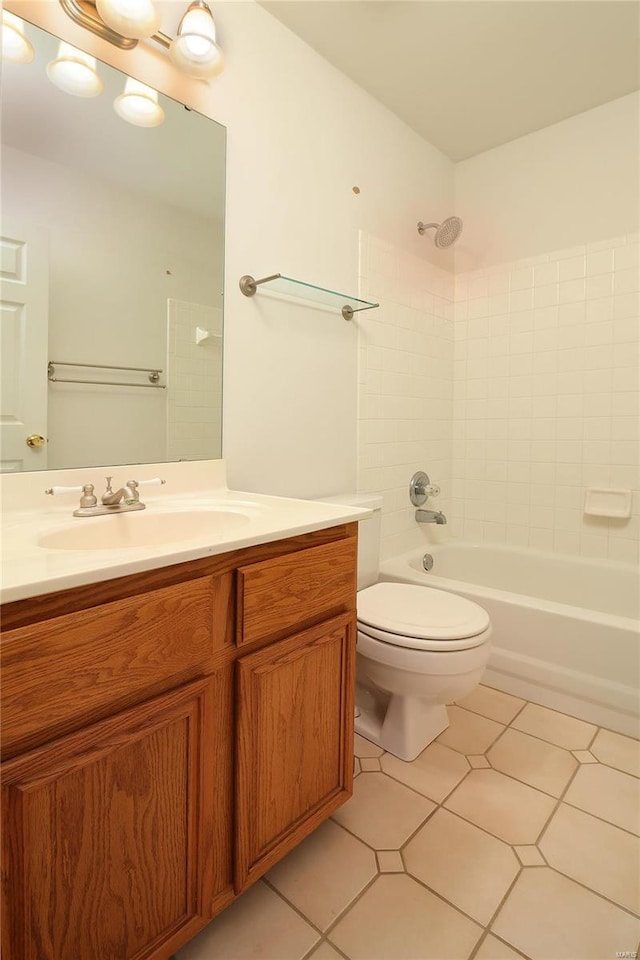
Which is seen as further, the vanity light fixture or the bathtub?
the bathtub

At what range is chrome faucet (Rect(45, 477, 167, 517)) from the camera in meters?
1.08

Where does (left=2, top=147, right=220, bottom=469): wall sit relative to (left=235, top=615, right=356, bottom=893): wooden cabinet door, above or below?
above

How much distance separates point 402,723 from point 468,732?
0.29 meters

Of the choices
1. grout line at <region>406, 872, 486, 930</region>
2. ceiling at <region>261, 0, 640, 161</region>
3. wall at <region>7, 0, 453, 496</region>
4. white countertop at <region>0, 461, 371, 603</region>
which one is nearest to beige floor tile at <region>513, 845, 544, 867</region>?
grout line at <region>406, 872, 486, 930</region>

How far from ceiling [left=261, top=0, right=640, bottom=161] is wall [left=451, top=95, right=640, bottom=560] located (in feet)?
0.68

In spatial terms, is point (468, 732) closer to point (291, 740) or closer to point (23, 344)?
point (291, 740)

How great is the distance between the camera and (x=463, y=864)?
43.9 inches

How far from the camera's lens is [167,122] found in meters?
1.35

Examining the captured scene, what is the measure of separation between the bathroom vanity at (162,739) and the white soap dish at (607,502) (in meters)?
1.58

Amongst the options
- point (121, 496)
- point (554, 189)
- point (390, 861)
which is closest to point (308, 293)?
point (121, 496)

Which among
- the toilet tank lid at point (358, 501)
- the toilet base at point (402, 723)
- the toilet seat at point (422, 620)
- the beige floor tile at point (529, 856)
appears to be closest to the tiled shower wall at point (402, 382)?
the toilet tank lid at point (358, 501)

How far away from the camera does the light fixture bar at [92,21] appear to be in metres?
1.15

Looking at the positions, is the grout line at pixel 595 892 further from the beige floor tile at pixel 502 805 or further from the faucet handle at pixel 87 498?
the faucet handle at pixel 87 498

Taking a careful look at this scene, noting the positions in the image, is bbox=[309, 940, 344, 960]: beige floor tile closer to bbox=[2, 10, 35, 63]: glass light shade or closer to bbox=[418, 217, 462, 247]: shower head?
bbox=[2, 10, 35, 63]: glass light shade
